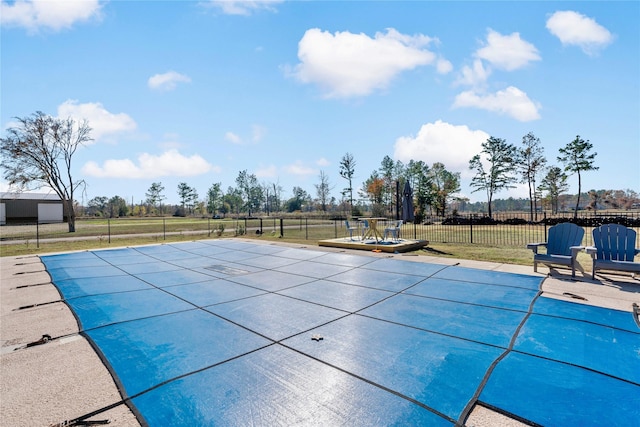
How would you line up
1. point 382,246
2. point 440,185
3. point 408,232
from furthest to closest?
point 440,185, point 408,232, point 382,246

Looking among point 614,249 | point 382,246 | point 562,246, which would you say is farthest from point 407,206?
point 614,249

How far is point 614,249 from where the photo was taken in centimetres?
560

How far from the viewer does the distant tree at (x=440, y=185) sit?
1549 inches

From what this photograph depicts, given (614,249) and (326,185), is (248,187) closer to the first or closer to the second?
(326,185)

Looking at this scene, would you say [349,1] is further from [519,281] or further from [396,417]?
[396,417]

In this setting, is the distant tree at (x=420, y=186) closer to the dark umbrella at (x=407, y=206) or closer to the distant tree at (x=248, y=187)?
the dark umbrella at (x=407, y=206)

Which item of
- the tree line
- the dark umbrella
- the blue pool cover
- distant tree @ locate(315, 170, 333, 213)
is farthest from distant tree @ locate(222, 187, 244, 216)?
the blue pool cover

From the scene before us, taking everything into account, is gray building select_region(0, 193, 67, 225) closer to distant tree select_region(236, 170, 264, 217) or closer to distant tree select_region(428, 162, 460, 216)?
distant tree select_region(236, 170, 264, 217)

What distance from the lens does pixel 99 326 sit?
380cm

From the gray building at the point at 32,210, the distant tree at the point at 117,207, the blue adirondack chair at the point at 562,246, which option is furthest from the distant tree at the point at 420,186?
the distant tree at the point at 117,207

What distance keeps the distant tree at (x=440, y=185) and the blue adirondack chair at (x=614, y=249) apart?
111 feet

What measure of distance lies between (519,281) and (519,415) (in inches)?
168

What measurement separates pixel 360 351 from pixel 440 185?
44.5 m

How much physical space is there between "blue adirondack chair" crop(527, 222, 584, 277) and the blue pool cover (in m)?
0.54
